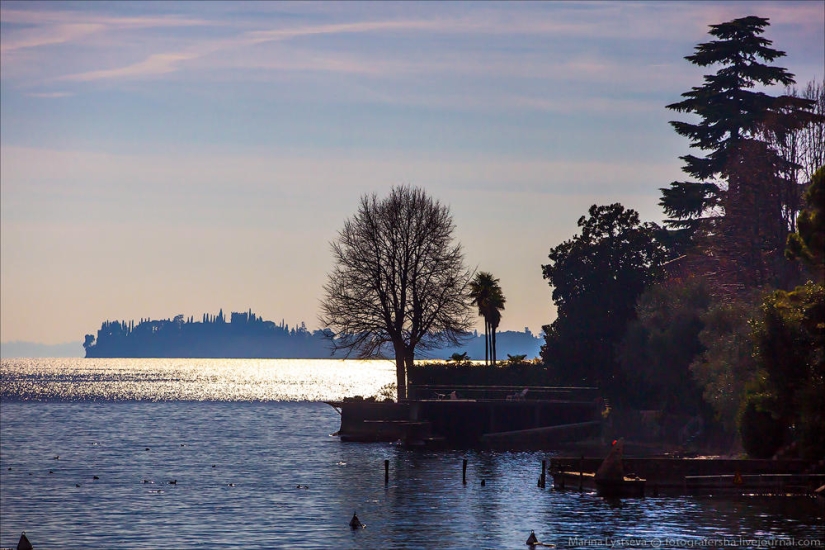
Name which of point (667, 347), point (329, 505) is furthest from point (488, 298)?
point (329, 505)

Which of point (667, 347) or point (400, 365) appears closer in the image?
point (667, 347)

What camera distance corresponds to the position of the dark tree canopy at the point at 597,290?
9875cm

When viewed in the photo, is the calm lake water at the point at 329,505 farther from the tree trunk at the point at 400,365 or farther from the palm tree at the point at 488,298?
the palm tree at the point at 488,298

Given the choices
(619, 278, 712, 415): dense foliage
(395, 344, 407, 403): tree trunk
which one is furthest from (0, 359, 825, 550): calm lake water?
(619, 278, 712, 415): dense foliage

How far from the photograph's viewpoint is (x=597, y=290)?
100 m

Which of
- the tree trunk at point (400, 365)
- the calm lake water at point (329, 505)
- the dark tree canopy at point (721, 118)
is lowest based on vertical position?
the calm lake water at point (329, 505)

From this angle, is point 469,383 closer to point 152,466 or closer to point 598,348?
point 598,348

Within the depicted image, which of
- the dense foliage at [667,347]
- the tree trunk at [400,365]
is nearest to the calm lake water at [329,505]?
the tree trunk at [400,365]

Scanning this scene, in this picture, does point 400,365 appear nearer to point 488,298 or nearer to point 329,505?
point 488,298

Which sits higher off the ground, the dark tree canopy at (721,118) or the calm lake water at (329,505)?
the dark tree canopy at (721,118)

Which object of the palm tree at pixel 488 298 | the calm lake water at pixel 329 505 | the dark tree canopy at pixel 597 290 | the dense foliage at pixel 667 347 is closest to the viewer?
the calm lake water at pixel 329 505

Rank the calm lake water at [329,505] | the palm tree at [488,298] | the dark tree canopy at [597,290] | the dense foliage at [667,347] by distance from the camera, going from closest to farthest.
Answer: the calm lake water at [329,505]
the dense foliage at [667,347]
the dark tree canopy at [597,290]
the palm tree at [488,298]

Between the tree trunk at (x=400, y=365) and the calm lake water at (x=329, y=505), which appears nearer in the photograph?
the calm lake water at (x=329, y=505)

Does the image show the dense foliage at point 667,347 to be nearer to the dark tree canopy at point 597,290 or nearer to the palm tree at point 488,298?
the dark tree canopy at point 597,290
